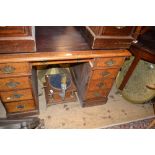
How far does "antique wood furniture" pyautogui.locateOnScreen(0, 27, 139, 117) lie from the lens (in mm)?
1377

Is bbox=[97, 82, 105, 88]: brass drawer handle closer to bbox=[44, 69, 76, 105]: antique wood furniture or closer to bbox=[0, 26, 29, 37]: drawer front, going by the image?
bbox=[44, 69, 76, 105]: antique wood furniture

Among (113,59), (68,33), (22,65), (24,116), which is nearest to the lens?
(22,65)

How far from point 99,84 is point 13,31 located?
3.70ft

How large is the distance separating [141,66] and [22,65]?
163 cm

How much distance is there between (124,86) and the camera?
2410mm

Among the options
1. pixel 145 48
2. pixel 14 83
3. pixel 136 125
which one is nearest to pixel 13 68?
pixel 14 83

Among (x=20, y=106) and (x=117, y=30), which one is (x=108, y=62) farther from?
(x=20, y=106)

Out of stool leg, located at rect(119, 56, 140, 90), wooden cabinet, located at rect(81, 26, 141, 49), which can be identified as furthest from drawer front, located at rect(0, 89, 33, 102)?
stool leg, located at rect(119, 56, 140, 90)

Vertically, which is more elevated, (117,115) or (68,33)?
(68,33)

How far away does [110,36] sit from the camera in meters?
1.48

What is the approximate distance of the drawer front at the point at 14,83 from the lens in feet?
4.84

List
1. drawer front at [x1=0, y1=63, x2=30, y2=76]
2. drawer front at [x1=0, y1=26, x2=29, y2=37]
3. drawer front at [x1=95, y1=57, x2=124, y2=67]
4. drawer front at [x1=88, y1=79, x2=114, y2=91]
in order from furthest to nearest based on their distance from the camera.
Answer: drawer front at [x1=88, y1=79, x2=114, y2=91], drawer front at [x1=95, y1=57, x2=124, y2=67], drawer front at [x1=0, y1=63, x2=30, y2=76], drawer front at [x1=0, y1=26, x2=29, y2=37]

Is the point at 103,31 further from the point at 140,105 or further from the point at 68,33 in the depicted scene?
the point at 140,105
